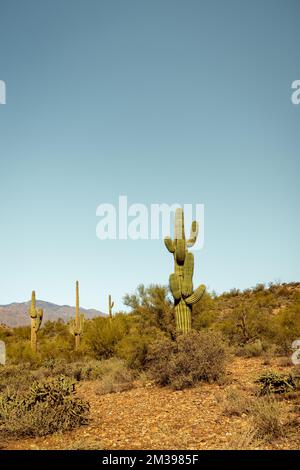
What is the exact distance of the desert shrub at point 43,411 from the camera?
6656 millimetres

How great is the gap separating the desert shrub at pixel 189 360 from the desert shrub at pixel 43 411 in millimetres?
3493

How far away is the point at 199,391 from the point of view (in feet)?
31.4

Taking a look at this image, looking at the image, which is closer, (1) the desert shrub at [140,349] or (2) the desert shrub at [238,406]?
(2) the desert shrub at [238,406]

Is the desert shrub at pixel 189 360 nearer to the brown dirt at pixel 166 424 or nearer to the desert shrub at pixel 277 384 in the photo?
the brown dirt at pixel 166 424

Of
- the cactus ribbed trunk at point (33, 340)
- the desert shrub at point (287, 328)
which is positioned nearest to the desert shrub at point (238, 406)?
the desert shrub at point (287, 328)

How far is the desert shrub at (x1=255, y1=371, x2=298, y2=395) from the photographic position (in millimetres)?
8188

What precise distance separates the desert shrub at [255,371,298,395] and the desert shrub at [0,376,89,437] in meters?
3.75

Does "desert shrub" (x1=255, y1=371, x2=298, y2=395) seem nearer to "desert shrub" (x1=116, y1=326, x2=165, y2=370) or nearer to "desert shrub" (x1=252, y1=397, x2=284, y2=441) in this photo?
"desert shrub" (x1=252, y1=397, x2=284, y2=441)

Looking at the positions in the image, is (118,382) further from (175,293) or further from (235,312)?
(235,312)

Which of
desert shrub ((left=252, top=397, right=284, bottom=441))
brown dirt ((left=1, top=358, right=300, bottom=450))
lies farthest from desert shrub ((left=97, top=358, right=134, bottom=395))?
desert shrub ((left=252, top=397, right=284, bottom=441))

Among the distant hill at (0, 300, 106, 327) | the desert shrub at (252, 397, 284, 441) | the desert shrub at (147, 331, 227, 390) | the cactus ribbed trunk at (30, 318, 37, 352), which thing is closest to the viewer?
the desert shrub at (252, 397, 284, 441)

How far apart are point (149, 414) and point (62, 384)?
184 centimetres

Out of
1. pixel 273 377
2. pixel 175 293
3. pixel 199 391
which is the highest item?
pixel 175 293
